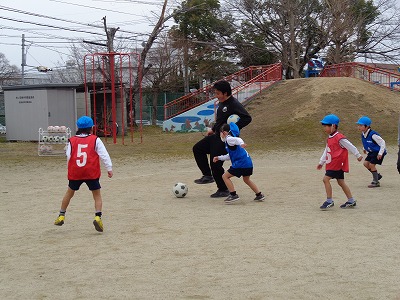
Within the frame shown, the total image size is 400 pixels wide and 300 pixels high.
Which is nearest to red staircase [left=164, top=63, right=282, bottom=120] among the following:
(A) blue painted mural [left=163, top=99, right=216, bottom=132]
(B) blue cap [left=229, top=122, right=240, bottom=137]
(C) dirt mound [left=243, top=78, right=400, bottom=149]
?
(A) blue painted mural [left=163, top=99, right=216, bottom=132]

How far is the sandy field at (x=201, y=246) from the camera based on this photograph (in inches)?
188

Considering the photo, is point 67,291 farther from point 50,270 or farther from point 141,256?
point 141,256

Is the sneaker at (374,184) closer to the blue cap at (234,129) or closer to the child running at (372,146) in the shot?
the child running at (372,146)

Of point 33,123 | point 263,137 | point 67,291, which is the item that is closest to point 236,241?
point 67,291

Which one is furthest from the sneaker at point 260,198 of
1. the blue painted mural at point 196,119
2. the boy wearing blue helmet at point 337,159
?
the blue painted mural at point 196,119

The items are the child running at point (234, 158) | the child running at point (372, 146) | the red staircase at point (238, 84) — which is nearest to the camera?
the child running at point (234, 158)

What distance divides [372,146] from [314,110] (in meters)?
14.3

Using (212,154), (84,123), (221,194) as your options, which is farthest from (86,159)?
(221,194)

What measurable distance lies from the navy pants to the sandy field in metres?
0.41

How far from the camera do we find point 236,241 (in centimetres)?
641

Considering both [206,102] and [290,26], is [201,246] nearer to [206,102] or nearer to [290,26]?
[206,102]

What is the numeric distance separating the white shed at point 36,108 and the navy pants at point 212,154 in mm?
16639

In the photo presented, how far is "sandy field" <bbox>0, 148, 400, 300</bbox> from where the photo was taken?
478 centimetres

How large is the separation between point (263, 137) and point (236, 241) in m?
16.9
